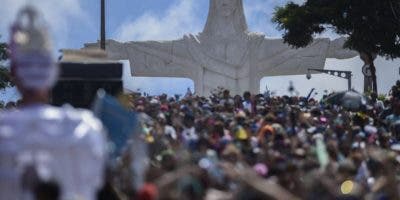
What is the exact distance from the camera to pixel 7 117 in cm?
574

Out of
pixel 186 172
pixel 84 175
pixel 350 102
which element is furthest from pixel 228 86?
pixel 84 175

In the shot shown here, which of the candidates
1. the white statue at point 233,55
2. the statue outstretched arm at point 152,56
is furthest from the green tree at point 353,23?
the statue outstretched arm at point 152,56

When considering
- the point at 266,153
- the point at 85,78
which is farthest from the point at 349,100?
the point at 266,153

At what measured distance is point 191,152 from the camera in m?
12.1

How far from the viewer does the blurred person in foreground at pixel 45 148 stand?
5682 millimetres

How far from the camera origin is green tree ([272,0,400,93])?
1307 inches

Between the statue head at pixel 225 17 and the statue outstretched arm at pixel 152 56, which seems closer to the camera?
the statue head at pixel 225 17

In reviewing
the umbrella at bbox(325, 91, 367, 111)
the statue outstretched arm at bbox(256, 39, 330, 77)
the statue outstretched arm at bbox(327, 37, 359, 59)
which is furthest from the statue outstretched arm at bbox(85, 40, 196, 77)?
the umbrella at bbox(325, 91, 367, 111)

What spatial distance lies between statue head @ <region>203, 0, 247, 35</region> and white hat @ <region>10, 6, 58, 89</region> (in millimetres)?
34769

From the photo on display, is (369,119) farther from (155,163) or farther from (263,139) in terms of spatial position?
(155,163)

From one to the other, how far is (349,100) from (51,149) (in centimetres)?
1539

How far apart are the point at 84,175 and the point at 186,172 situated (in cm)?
270

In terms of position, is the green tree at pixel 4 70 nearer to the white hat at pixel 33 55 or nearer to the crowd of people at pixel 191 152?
the crowd of people at pixel 191 152

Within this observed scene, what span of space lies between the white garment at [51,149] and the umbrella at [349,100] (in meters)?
15.1
